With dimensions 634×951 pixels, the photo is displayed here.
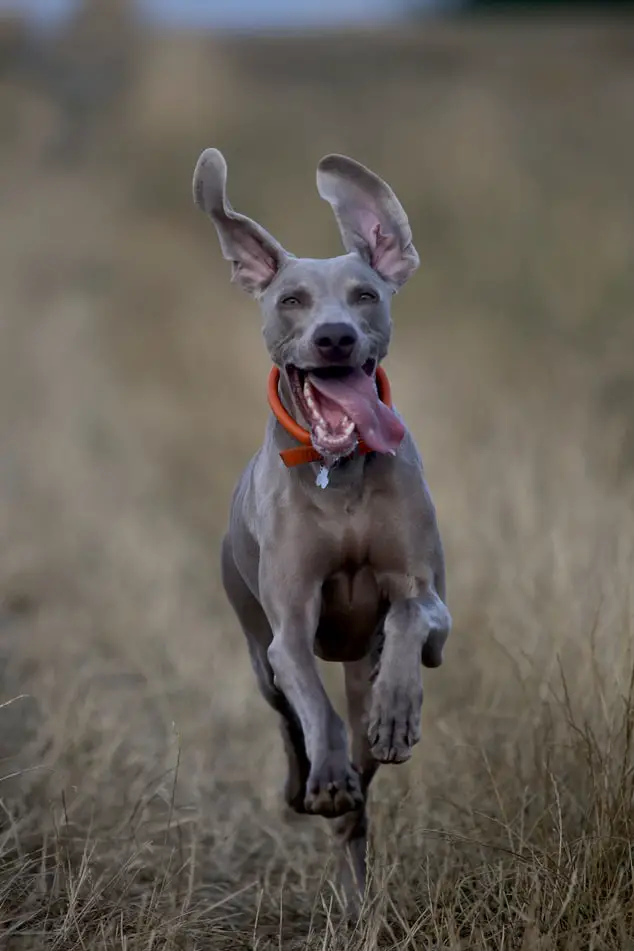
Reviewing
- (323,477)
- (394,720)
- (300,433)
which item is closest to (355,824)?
(394,720)

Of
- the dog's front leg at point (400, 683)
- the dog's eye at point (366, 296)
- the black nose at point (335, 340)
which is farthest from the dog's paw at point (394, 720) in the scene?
the dog's eye at point (366, 296)

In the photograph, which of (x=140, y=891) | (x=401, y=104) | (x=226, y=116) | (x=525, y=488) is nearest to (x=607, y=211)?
(x=401, y=104)

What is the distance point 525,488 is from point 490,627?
1.52m

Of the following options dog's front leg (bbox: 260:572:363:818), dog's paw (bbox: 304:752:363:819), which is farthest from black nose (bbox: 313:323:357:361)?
dog's paw (bbox: 304:752:363:819)

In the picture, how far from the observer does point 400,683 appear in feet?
12.1

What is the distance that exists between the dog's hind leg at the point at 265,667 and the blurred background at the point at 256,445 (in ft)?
1.32

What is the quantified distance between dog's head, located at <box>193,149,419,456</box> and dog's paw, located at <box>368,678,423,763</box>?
60 centimetres

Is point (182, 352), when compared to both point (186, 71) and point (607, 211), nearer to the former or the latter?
point (607, 211)

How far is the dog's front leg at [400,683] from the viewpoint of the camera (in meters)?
3.66

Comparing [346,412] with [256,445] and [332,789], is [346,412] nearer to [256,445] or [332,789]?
[332,789]

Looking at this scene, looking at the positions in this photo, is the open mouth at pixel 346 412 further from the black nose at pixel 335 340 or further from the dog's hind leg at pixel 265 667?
the dog's hind leg at pixel 265 667

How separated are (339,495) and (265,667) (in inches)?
37.0

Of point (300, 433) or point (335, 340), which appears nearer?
point (335, 340)

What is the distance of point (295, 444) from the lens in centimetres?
405
